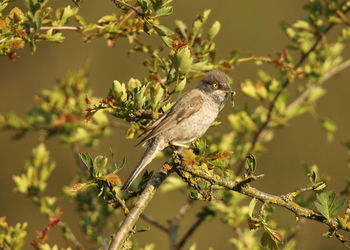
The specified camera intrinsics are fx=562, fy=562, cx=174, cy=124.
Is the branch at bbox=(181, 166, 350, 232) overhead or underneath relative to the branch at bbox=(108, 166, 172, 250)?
underneath

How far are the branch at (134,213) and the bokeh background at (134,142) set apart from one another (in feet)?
16.8

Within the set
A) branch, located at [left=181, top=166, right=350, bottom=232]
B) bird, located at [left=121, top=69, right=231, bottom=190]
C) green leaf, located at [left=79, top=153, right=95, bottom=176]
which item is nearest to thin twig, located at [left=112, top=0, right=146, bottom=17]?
green leaf, located at [left=79, top=153, right=95, bottom=176]

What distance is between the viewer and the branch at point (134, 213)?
2486 mm

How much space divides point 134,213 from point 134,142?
6334mm

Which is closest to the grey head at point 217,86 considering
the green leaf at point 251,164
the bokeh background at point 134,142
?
the green leaf at point 251,164

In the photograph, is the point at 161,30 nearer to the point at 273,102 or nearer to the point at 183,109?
the point at 183,109

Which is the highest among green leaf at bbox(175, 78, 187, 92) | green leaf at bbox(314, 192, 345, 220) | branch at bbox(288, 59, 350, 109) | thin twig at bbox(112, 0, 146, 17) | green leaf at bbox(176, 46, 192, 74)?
thin twig at bbox(112, 0, 146, 17)

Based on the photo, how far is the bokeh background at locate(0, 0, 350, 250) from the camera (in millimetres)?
8320

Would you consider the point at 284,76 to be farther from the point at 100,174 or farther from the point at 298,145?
the point at 298,145

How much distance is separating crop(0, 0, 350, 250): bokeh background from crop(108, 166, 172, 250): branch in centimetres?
511

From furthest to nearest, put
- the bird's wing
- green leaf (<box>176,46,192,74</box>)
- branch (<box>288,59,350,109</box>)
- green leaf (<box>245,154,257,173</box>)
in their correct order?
branch (<box>288,59,350,109</box>) → the bird's wing → green leaf (<box>176,46,192,74</box>) → green leaf (<box>245,154,257,173</box>)

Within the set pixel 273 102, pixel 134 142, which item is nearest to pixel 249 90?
pixel 273 102

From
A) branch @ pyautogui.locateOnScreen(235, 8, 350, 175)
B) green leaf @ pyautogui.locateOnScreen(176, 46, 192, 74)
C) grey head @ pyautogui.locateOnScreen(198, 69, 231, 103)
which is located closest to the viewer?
green leaf @ pyautogui.locateOnScreen(176, 46, 192, 74)

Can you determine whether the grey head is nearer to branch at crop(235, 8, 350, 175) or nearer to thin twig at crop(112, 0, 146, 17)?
branch at crop(235, 8, 350, 175)
